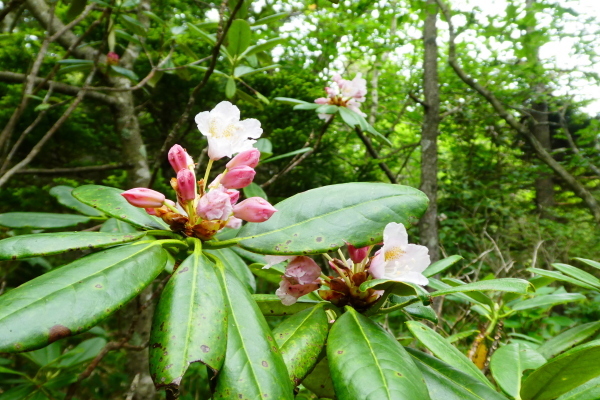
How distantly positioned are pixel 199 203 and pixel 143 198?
11 centimetres

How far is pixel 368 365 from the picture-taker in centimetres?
53

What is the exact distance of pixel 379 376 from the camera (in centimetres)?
51

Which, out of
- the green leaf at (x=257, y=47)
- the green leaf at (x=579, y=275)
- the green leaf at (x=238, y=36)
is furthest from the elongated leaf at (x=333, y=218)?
the green leaf at (x=257, y=47)

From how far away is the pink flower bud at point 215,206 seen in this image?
634 mm

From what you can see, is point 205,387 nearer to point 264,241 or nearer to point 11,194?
point 11,194

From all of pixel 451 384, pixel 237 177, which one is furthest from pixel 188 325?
pixel 451 384

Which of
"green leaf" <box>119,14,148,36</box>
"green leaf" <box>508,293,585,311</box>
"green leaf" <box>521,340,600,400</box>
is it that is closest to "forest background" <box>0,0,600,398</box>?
"green leaf" <box>119,14,148,36</box>

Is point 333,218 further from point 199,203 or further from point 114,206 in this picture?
point 114,206

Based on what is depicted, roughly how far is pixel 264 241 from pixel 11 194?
2419 millimetres

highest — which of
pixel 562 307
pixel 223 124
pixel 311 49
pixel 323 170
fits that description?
pixel 311 49

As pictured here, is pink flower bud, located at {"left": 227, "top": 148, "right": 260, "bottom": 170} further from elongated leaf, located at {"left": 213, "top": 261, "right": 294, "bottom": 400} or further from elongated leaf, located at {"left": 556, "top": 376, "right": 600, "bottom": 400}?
elongated leaf, located at {"left": 556, "top": 376, "right": 600, "bottom": 400}

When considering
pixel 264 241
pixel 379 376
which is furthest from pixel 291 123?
pixel 379 376

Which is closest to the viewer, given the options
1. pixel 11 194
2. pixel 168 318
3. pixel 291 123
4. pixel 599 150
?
pixel 168 318

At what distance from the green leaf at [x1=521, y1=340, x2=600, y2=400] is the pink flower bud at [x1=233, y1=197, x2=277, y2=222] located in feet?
1.76
